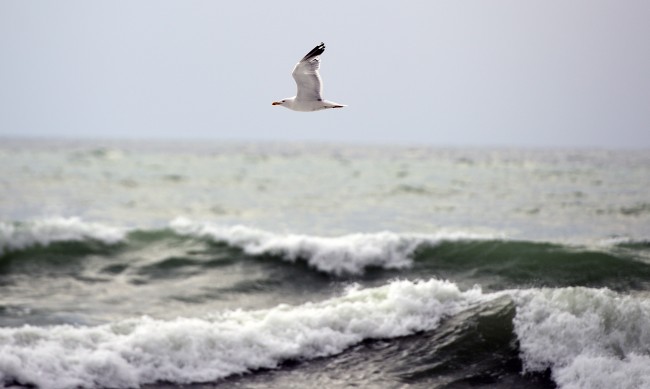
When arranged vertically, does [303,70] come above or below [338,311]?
above

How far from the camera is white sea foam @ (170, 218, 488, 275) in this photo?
12.5 m

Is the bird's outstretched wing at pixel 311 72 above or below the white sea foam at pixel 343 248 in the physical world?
above

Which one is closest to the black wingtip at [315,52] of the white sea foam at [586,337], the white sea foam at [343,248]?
the white sea foam at [586,337]

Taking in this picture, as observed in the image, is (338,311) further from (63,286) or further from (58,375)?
(63,286)

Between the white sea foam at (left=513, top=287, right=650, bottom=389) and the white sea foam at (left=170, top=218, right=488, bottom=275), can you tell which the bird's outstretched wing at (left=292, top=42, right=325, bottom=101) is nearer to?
the white sea foam at (left=513, top=287, right=650, bottom=389)

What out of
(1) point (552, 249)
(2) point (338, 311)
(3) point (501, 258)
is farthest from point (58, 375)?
(1) point (552, 249)

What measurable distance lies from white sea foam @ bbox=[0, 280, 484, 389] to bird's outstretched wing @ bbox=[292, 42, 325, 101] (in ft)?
11.0

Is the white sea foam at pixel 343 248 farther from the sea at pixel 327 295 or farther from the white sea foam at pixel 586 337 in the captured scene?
the white sea foam at pixel 586 337

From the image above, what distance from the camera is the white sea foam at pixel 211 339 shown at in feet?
25.5

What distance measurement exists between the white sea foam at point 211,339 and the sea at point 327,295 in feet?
0.07

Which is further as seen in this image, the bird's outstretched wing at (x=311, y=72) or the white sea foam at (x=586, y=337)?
the white sea foam at (x=586, y=337)

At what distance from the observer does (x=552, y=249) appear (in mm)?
12672

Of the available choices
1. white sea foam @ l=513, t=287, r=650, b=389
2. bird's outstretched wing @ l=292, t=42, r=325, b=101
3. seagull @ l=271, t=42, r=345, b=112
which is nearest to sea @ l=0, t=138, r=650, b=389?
white sea foam @ l=513, t=287, r=650, b=389

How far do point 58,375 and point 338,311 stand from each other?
3545 mm
